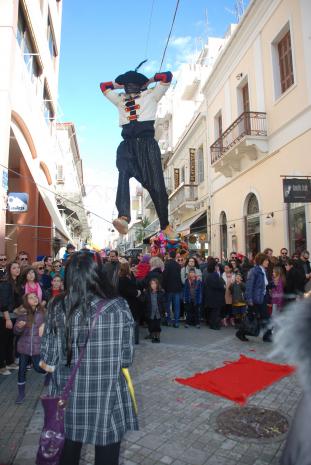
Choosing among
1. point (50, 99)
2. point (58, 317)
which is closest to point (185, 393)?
point (58, 317)

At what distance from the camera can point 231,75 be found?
16484 mm

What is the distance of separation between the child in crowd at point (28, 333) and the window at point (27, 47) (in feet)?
34.3

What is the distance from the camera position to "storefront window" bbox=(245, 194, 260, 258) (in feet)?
46.9

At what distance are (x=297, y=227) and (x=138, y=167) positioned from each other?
6.60 metres

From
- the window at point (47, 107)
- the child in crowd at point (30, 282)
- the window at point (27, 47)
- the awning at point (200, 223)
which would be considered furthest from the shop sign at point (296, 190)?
the window at point (47, 107)

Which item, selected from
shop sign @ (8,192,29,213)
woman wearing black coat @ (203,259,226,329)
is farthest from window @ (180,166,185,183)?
woman wearing black coat @ (203,259,226,329)

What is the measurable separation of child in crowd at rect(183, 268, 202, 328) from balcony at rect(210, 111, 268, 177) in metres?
6.17

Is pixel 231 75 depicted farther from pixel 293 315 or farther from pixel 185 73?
pixel 293 315

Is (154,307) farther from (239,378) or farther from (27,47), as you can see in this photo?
(27,47)

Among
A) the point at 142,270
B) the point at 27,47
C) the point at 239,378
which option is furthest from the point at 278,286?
the point at 27,47

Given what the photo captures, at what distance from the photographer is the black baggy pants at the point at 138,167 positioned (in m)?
7.05

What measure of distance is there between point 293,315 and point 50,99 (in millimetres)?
19651

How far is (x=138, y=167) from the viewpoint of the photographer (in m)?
7.15

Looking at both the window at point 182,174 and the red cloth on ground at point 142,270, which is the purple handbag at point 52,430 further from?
the window at point 182,174
